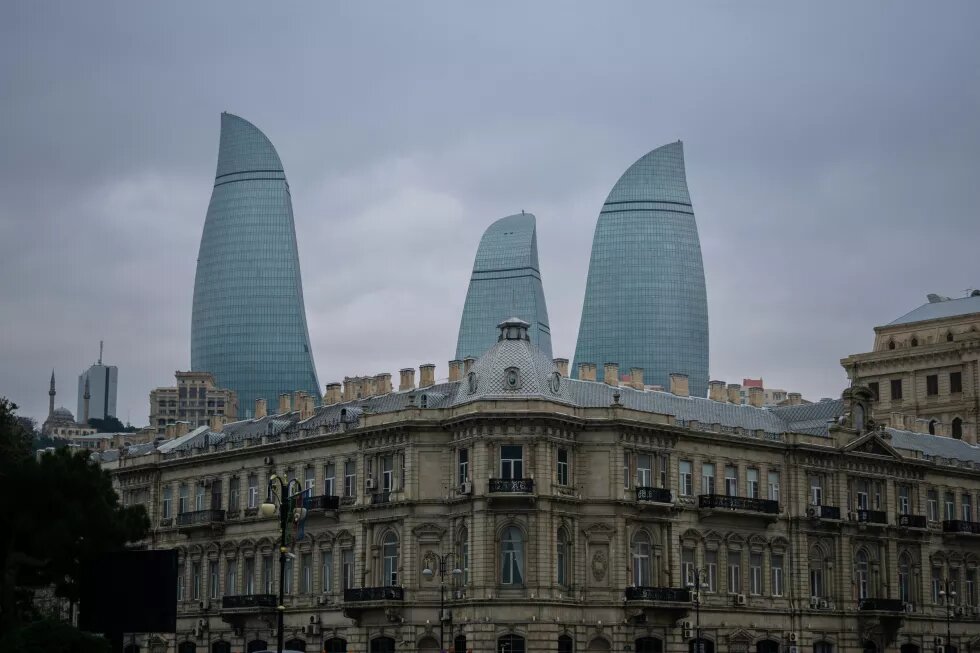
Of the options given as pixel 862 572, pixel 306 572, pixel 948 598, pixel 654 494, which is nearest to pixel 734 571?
pixel 654 494

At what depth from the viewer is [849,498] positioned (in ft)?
424

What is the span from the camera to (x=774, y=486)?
125 m

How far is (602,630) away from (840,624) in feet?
78.3

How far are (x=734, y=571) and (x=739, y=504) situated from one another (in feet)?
16.1

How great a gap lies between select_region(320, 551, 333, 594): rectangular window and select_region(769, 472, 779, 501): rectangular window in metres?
32.4

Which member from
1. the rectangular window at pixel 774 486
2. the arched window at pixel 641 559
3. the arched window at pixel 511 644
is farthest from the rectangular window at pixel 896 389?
the arched window at pixel 511 644

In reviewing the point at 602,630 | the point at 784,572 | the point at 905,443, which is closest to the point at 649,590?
the point at 602,630

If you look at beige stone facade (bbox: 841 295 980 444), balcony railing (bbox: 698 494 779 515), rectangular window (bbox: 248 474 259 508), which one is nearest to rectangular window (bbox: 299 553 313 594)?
rectangular window (bbox: 248 474 259 508)

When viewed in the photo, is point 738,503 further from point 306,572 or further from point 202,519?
point 202,519

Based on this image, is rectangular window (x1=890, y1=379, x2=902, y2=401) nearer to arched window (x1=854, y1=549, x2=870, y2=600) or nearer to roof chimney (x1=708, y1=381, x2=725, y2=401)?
roof chimney (x1=708, y1=381, x2=725, y2=401)

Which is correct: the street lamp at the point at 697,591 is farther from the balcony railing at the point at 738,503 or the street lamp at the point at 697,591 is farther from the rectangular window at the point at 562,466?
the rectangular window at the point at 562,466

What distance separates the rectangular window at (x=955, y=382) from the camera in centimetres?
17000

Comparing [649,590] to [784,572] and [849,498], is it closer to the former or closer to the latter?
[784,572]

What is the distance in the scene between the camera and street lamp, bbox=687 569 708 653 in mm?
110625
